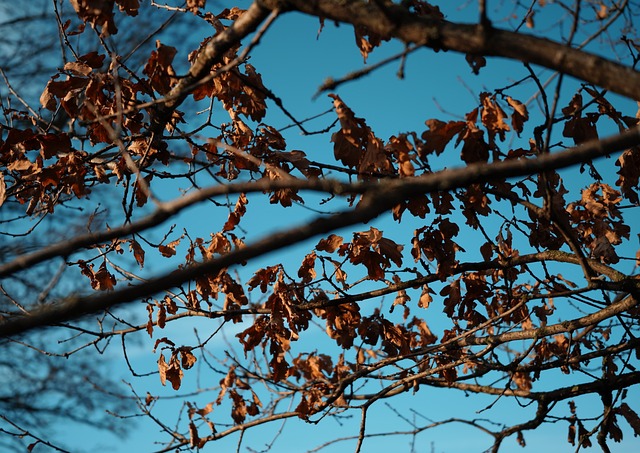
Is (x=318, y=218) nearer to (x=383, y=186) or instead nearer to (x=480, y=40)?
(x=383, y=186)

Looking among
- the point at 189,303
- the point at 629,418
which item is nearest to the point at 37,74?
the point at 189,303

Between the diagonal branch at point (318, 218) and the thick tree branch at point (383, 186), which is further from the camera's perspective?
the thick tree branch at point (383, 186)

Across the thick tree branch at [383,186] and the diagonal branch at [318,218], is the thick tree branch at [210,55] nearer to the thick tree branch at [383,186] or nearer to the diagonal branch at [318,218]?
the thick tree branch at [383,186]

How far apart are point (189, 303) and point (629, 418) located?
3224 millimetres

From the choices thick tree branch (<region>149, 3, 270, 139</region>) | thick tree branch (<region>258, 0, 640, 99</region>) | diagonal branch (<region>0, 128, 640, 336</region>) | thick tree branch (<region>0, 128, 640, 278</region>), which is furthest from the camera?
thick tree branch (<region>149, 3, 270, 139</region>)

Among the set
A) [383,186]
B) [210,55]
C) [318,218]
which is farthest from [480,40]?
[210,55]

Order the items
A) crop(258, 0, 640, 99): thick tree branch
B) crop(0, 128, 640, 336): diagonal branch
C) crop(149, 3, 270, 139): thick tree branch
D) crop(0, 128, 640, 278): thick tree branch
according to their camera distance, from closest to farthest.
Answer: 1. crop(0, 128, 640, 336): diagonal branch
2. crop(0, 128, 640, 278): thick tree branch
3. crop(258, 0, 640, 99): thick tree branch
4. crop(149, 3, 270, 139): thick tree branch

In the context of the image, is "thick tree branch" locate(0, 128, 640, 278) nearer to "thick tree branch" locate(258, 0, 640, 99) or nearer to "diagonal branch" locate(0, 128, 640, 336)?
"diagonal branch" locate(0, 128, 640, 336)

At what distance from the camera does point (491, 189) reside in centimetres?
359

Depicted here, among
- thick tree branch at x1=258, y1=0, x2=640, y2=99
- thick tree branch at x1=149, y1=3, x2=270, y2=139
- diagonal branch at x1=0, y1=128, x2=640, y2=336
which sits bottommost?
diagonal branch at x1=0, y1=128, x2=640, y2=336

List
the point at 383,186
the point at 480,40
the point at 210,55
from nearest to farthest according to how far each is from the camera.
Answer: the point at 383,186 → the point at 480,40 → the point at 210,55

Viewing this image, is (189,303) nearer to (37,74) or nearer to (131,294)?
(131,294)

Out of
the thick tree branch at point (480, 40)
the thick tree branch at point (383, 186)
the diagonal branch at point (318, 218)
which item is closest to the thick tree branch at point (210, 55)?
the thick tree branch at point (480, 40)

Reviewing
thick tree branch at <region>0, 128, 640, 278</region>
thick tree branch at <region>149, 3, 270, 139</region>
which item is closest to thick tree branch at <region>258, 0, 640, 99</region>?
thick tree branch at <region>149, 3, 270, 139</region>
